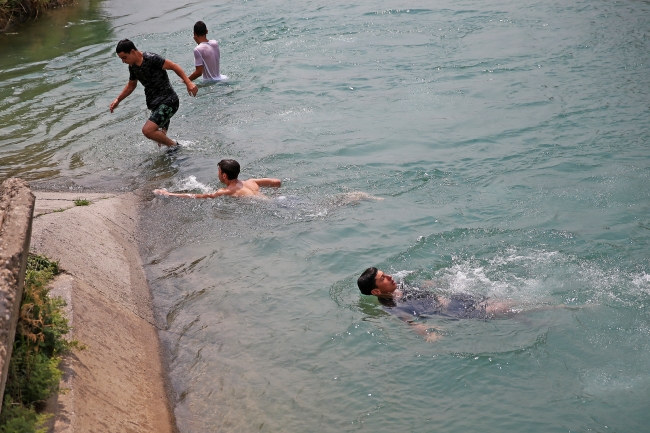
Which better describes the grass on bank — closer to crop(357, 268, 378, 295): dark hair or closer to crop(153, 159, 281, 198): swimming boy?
crop(357, 268, 378, 295): dark hair

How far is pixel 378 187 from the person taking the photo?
10.3 meters

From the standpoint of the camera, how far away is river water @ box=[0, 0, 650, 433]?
245 inches

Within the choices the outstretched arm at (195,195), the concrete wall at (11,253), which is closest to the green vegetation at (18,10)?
the outstretched arm at (195,195)

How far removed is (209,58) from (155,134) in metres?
3.92

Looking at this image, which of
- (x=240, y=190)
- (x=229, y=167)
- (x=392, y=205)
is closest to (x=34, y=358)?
(x=229, y=167)

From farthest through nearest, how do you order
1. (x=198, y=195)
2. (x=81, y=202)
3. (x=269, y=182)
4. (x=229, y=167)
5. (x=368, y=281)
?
1. (x=269, y=182)
2. (x=198, y=195)
3. (x=229, y=167)
4. (x=81, y=202)
5. (x=368, y=281)

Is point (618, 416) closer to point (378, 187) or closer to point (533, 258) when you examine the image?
point (533, 258)

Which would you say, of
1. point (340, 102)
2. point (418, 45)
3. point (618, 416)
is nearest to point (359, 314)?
point (618, 416)

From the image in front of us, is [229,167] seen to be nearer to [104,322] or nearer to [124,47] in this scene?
[124,47]

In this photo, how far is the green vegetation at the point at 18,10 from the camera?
20781mm

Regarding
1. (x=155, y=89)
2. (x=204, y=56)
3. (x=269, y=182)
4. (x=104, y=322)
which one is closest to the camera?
(x=104, y=322)

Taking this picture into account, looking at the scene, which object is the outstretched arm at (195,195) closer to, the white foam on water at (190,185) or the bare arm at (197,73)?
the white foam on water at (190,185)

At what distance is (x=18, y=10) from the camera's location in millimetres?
21641

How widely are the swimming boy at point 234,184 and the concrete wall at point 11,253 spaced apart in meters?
3.95
